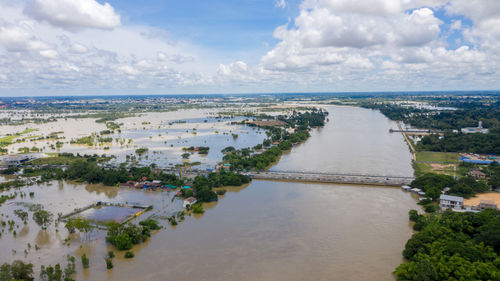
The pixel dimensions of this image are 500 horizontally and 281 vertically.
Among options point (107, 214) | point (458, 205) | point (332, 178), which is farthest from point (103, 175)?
point (458, 205)

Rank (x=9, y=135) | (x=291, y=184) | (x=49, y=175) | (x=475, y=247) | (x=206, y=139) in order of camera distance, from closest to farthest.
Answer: (x=475, y=247)
(x=291, y=184)
(x=49, y=175)
(x=206, y=139)
(x=9, y=135)

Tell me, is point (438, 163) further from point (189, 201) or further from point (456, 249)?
point (189, 201)

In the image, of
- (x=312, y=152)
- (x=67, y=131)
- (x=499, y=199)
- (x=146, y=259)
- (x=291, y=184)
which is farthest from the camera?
(x=67, y=131)

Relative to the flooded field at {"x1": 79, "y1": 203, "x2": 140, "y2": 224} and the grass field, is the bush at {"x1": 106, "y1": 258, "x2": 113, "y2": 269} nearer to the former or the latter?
the flooded field at {"x1": 79, "y1": 203, "x2": 140, "y2": 224}

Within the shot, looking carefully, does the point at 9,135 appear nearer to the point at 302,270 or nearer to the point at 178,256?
the point at 178,256

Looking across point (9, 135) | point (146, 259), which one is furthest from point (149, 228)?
point (9, 135)

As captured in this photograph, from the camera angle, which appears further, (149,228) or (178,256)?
(149,228)
